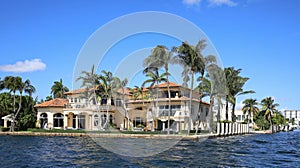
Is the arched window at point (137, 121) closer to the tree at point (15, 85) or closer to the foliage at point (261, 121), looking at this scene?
the tree at point (15, 85)

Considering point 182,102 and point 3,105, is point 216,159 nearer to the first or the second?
point 182,102

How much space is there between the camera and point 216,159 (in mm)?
21328

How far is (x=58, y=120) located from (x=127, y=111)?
13.4 m

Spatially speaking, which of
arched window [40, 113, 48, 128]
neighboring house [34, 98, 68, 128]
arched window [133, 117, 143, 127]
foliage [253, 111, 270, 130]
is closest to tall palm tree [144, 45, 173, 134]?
arched window [133, 117, 143, 127]

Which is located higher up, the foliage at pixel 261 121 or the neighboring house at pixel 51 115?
the neighboring house at pixel 51 115

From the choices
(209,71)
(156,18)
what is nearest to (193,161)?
(156,18)

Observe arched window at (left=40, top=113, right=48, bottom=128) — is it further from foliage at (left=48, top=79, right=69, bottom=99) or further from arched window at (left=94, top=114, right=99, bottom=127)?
foliage at (left=48, top=79, right=69, bottom=99)

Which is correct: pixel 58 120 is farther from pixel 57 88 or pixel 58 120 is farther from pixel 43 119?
pixel 57 88

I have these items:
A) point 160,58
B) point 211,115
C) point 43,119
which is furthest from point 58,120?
point 211,115

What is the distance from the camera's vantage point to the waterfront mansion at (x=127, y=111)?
50156mm

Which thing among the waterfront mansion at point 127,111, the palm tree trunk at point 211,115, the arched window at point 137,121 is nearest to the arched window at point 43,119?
the waterfront mansion at point 127,111

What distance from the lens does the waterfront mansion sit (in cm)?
5016

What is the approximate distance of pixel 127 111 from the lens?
53781mm

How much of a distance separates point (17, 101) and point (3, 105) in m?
2.28
